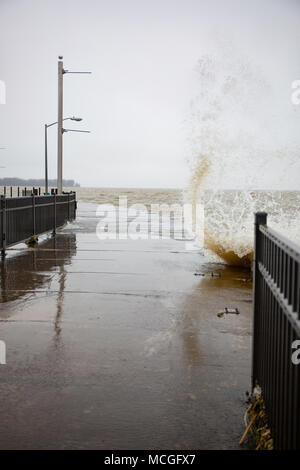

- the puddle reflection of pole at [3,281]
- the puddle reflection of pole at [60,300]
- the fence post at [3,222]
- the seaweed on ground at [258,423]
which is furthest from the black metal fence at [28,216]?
the seaweed on ground at [258,423]

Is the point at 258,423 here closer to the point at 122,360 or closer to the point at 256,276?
the point at 256,276

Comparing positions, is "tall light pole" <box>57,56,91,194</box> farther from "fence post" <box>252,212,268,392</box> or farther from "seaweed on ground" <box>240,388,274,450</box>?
"seaweed on ground" <box>240,388,274,450</box>

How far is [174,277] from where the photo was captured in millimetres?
9539

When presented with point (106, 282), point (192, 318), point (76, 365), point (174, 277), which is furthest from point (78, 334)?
point (174, 277)

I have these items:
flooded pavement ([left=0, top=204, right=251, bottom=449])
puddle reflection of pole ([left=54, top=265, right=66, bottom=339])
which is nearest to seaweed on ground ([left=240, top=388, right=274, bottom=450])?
flooded pavement ([left=0, top=204, right=251, bottom=449])

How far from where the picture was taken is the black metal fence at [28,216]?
11812mm

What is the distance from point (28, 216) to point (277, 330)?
1156 cm

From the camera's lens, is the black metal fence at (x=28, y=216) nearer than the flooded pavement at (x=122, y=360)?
No

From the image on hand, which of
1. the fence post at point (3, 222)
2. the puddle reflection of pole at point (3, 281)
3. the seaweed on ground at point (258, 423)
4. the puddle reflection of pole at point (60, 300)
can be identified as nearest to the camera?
the seaweed on ground at point (258, 423)

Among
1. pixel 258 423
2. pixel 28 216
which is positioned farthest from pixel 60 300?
pixel 28 216

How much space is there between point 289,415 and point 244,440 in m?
0.84

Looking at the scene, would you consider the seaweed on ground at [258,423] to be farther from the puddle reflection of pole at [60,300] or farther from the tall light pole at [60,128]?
the tall light pole at [60,128]

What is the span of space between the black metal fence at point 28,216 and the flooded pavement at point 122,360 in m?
2.40
